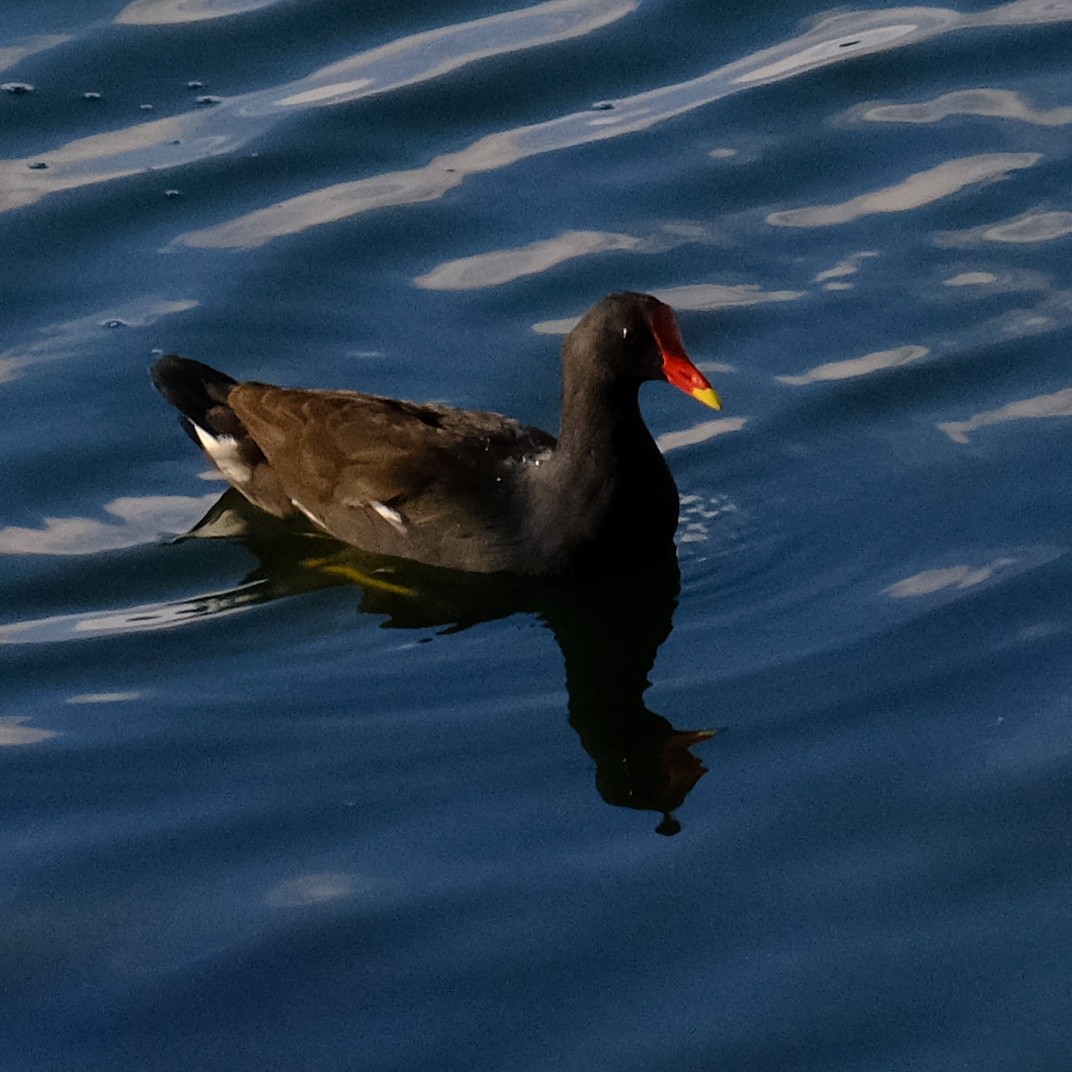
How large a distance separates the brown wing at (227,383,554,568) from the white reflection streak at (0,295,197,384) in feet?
3.40

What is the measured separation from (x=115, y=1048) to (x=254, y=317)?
388cm

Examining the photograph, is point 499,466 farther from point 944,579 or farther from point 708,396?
point 944,579

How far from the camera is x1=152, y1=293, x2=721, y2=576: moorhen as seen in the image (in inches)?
265

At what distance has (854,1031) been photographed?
476 cm

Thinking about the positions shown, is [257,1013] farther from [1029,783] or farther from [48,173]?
[48,173]

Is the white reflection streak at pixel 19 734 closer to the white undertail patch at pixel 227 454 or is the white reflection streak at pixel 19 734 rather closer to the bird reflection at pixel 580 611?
the bird reflection at pixel 580 611

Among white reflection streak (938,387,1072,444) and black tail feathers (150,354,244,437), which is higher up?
black tail feathers (150,354,244,437)

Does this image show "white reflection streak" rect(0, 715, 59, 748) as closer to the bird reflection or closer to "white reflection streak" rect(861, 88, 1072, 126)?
the bird reflection

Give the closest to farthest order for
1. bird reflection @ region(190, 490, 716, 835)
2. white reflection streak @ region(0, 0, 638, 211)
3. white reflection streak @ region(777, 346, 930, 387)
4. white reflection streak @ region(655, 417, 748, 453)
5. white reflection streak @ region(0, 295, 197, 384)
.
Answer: bird reflection @ region(190, 490, 716, 835), white reflection streak @ region(655, 417, 748, 453), white reflection streak @ region(777, 346, 930, 387), white reflection streak @ region(0, 295, 197, 384), white reflection streak @ region(0, 0, 638, 211)

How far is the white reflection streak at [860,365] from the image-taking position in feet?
25.1

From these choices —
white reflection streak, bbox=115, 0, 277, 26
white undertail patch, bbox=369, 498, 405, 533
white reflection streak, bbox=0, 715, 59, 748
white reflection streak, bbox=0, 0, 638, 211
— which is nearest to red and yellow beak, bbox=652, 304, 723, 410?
white undertail patch, bbox=369, 498, 405, 533

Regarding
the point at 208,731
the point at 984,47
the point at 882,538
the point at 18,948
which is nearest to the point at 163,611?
the point at 208,731

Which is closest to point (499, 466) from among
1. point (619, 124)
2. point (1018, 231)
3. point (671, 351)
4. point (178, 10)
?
point (671, 351)

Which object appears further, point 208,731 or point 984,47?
point 984,47
